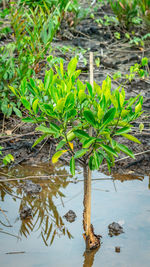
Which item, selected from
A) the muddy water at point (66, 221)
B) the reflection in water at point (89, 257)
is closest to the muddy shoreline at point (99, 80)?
the muddy water at point (66, 221)

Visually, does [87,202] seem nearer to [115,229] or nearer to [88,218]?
[88,218]

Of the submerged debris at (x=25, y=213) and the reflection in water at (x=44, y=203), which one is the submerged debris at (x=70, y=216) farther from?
the submerged debris at (x=25, y=213)

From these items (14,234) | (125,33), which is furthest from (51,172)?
(125,33)

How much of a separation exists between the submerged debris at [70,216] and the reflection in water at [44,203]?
0.04 metres

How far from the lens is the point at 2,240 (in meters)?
1.91

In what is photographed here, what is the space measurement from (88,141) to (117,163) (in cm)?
129

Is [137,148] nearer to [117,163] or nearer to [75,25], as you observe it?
[117,163]

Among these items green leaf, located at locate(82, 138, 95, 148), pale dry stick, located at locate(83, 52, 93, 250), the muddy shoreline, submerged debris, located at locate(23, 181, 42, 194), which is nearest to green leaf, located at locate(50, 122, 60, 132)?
green leaf, located at locate(82, 138, 95, 148)

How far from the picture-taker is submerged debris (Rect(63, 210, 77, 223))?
6.82 ft

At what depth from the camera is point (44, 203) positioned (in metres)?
2.29

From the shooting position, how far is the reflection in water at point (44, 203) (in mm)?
2002

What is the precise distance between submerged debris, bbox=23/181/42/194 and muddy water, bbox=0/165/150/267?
0.06 feet

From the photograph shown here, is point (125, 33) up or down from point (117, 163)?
up

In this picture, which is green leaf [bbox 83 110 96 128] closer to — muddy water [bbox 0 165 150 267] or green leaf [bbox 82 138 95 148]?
green leaf [bbox 82 138 95 148]
